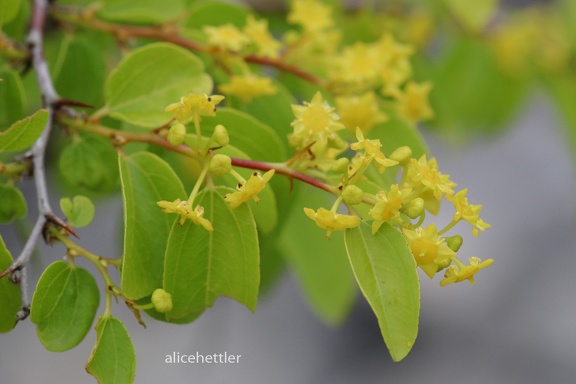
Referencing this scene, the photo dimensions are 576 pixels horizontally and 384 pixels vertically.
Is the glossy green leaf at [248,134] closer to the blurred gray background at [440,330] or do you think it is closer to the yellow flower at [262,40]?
the yellow flower at [262,40]

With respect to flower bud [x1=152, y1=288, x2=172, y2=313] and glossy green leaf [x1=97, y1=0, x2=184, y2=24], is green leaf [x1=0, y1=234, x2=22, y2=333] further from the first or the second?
glossy green leaf [x1=97, y1=0, x2=184, y2=24]

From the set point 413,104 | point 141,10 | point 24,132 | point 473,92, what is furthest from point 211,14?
point 473,92

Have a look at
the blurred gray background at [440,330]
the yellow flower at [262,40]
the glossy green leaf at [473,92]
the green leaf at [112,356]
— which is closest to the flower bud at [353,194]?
the green leaf at [112,356]

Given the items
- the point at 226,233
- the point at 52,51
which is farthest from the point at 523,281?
the point at 226,233

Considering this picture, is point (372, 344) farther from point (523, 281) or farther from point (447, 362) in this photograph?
point (523, 281)

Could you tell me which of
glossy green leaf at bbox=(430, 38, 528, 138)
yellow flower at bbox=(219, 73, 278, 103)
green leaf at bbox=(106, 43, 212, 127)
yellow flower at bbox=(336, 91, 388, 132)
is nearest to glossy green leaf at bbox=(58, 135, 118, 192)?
green leaf at bbox=(106, 43, 212, 127)

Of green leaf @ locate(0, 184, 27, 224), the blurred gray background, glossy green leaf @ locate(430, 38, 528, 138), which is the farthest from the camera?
the blurred gray background
